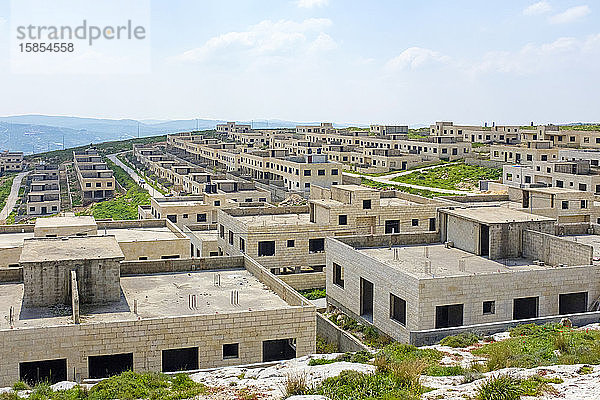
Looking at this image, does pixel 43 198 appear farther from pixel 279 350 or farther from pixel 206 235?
pixel 279 350

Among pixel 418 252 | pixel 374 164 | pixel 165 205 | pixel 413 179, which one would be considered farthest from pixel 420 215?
pixel 374 164

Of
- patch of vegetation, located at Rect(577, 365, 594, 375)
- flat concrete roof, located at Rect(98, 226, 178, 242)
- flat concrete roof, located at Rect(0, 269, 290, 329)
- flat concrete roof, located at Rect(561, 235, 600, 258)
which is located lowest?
flat concrete roof, located at Rect(98, 226, 178, 242)

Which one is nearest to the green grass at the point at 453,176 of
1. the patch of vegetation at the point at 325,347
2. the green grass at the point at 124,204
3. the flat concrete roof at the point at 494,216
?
the green grass at the point at 124,204

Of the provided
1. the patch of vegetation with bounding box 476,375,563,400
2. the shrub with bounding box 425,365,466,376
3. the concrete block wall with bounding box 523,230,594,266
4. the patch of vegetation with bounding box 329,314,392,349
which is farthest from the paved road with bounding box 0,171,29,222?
the patch of vegetation with bounding box 476,375,563,400

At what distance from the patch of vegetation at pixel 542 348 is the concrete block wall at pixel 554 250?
615 cm

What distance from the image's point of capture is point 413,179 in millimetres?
112250

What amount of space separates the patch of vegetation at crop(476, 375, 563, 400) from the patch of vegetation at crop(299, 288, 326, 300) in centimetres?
2755

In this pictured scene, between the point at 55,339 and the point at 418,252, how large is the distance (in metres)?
21.5

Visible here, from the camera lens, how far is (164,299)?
30391 millimetres

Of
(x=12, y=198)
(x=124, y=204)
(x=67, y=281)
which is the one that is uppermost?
(x=67, y=281)

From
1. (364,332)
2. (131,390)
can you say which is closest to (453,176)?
(364,332)

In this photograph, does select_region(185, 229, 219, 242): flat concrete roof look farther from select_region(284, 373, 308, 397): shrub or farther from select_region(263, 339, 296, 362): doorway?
select_region(284, 373, 308, 397): shrub

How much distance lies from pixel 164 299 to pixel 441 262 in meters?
14.8

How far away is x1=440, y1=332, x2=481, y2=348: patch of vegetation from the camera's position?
27.4 m
